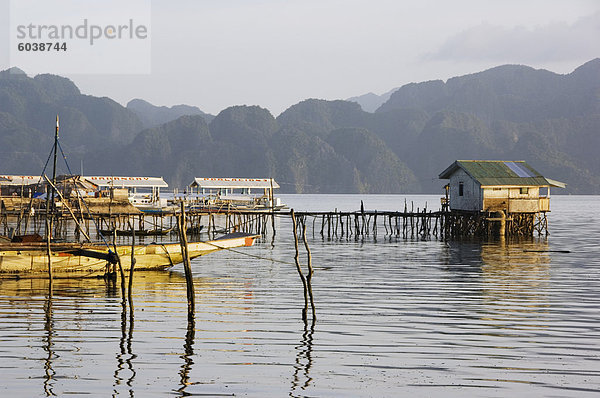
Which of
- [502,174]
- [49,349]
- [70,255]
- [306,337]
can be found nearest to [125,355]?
[49,349]

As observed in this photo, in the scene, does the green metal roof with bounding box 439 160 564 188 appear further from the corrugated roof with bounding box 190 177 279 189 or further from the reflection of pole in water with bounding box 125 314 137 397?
the corrugated roof with bounding box 190 177 279 189

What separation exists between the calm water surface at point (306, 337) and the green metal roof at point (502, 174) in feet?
76.1

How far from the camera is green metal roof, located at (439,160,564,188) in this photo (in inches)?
2223

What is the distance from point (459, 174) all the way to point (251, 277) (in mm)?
32171

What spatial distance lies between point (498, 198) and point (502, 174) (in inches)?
84.3

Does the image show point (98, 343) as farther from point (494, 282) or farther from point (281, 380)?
point (494, 282)

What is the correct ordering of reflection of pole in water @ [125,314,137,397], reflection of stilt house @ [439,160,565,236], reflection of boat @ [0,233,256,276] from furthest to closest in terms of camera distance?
1. reflection of stilt house @ [439,160,565,236]
2. reflection of boat @ [0,233,256,276]
3. reflection of pole in water @ [125,314,137,397]

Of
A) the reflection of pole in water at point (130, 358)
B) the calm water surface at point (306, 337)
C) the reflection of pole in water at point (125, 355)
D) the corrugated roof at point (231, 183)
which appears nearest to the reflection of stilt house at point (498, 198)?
the calm water surface at point (306, 337)

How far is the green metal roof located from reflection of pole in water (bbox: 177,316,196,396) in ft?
132

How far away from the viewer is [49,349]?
17.0 metres

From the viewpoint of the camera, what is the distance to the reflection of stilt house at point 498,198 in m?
56.5

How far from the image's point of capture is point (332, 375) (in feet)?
49.3

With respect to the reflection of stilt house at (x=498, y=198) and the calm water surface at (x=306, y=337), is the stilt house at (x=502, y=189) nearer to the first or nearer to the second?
the reflection of stilt house at (x=498, y=198)

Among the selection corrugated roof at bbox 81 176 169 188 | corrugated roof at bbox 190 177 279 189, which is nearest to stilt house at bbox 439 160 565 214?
corrugated roof at bbox 190 177 279 189
